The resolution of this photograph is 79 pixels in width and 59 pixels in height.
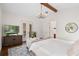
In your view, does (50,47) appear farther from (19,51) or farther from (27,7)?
(27,7)

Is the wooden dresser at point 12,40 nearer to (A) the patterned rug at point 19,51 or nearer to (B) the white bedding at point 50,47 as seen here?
(A) the patterned rug at point 19,51

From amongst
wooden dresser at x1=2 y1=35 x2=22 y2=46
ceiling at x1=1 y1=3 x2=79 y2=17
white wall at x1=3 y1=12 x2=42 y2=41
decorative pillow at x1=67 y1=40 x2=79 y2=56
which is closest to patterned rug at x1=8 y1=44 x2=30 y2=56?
wooden dresser at x1=2 y1=35 x2=22 y2=46

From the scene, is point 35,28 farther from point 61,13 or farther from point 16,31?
point 61,13

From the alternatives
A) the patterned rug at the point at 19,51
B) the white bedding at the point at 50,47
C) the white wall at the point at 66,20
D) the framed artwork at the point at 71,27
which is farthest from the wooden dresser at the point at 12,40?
the framed artwork at the point at 71,27

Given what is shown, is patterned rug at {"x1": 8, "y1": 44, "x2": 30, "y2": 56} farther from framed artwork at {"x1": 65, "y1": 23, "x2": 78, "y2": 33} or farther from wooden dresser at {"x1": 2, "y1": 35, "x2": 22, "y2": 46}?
framed artwork at {"x1": 65, "y1": 23, "x2": 78, "y2": 33}

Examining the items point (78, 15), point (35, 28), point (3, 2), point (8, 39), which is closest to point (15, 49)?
point (8, 39)

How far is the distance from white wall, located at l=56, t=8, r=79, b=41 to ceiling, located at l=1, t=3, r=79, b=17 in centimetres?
6

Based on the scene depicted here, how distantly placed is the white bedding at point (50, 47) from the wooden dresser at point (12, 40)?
21 cm

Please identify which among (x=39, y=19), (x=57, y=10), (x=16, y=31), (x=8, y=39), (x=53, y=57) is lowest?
(x=53, y=57)

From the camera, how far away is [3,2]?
4.15 ft

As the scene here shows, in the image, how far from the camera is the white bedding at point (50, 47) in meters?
1.32

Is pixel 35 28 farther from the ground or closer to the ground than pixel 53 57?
farther from the ground

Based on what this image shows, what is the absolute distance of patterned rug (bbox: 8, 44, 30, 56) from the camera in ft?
4.33

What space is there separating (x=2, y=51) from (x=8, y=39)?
194 millimetres
